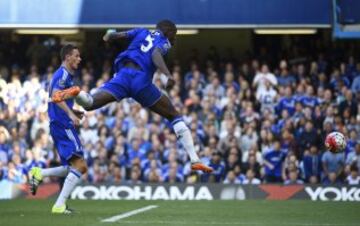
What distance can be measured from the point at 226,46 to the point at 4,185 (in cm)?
920

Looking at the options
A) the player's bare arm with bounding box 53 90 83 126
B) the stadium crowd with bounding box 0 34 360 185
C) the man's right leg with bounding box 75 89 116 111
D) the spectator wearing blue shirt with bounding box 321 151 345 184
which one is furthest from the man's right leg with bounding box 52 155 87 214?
the spectator wearing blue shirt with bounding box 321 151 345 184

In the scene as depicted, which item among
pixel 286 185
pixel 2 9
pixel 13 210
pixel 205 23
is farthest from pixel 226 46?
pixel 13 210

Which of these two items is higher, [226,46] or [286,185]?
A: [226,46]

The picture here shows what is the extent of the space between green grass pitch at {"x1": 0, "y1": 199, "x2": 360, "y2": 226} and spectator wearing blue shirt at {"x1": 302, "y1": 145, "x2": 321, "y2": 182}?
454cm

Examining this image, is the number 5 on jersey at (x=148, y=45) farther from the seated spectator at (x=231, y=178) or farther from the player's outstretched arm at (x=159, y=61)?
the seated spectator at (x=231, y=178)

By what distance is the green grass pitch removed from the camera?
44.2ft

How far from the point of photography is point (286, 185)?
21.1m

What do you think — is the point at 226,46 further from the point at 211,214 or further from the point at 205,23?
the point at 211,214

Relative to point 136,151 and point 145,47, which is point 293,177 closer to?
point 136,151

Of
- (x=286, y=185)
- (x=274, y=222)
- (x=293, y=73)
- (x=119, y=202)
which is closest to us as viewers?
(x=274, y=222)

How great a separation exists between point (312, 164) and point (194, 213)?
789 cm

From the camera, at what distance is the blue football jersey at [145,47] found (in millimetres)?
14734

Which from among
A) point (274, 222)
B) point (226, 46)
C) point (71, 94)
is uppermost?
point (226, 46)

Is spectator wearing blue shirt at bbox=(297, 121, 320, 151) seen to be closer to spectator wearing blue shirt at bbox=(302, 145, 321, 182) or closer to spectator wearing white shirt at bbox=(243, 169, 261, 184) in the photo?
spectator wearing blue shirt at bbox=(302, 145, 321, 182)
